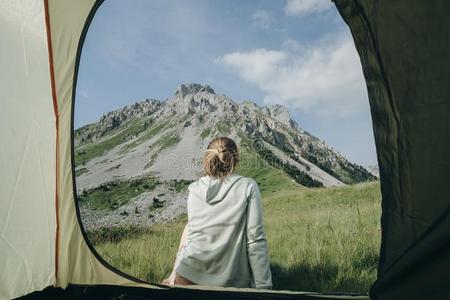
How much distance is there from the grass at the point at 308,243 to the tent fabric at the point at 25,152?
0.37m

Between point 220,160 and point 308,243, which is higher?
point 220,160

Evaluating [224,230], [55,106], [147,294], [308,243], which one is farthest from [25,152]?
[308,243]

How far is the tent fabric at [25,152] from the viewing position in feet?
8.08

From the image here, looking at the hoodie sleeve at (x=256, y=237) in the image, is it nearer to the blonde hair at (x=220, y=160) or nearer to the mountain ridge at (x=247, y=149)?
the blonde hair at (x=220, y=160)

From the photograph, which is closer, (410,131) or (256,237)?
(410,131)

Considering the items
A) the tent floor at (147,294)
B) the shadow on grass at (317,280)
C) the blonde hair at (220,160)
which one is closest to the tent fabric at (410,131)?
the shadow on grass at (317,280)

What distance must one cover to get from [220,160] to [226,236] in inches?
15.4

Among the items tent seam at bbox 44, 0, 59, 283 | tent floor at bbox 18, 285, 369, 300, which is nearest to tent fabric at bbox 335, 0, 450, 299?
tent floor at bbox 18, 285, 369, 300

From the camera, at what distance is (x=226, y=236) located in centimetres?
226

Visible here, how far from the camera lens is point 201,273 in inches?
92.6

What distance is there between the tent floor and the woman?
0.21ft

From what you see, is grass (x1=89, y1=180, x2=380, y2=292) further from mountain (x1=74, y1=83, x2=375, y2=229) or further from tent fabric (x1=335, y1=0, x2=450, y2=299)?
tent fabric (x1=335, y1=0, x2=450, y2=299)

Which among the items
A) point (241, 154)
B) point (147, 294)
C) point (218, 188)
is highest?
point (241, 154)

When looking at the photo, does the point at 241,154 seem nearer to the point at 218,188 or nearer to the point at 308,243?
the point at 218,188
